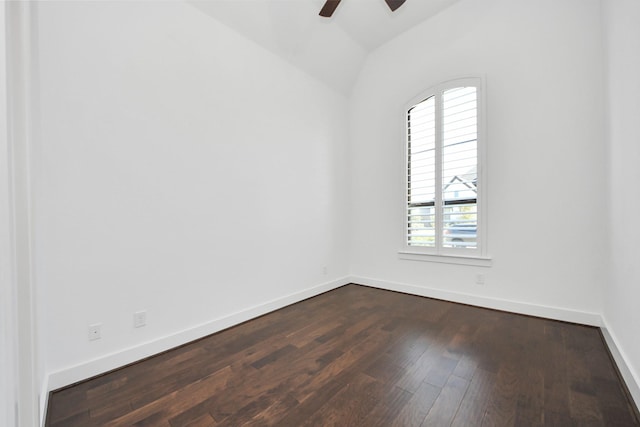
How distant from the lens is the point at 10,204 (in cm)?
77

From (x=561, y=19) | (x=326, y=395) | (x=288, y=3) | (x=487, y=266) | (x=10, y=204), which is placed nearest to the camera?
(x=10, y=204)

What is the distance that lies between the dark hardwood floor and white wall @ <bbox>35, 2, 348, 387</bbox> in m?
0.39

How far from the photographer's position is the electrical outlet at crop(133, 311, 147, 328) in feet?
6.47

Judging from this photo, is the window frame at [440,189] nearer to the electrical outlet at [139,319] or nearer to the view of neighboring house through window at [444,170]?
the view of neighboring house through window at [444,170]

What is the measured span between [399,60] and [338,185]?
1.88m

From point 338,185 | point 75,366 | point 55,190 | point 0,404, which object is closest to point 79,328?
point 75,366

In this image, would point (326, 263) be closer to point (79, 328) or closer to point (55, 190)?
point (79, 328)

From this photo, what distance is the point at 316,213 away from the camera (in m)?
3.57

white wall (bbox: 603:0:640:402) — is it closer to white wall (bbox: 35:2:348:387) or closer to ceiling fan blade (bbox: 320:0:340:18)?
ceiling fan blade (bbox: 320:0:340:18)

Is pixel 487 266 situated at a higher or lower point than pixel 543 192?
lower

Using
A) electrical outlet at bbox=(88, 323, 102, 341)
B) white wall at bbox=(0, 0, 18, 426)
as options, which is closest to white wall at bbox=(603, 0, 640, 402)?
white wall at bbox=(0, 0, 18, 426)

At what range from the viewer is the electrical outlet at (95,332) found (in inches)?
70.2

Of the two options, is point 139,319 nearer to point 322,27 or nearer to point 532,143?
point 322,27

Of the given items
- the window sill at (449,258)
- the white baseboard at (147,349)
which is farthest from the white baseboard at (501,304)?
the white baseboard at (147,349)
